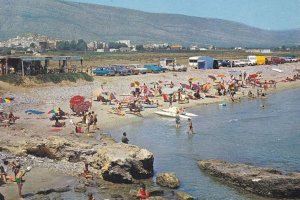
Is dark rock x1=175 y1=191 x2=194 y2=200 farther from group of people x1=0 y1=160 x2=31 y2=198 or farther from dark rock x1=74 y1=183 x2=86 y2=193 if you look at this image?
group of people x1=0 y1=160 x2=31 y2=198

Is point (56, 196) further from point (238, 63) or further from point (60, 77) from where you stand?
point (238, 63)

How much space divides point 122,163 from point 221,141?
12.2 m

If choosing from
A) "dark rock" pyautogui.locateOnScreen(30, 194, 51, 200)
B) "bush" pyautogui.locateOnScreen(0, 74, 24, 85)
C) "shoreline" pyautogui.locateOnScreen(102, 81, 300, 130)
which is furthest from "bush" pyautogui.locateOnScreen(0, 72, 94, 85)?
"dark rock" pyautogui.locateOnScreen(30, 194, 51, 200)

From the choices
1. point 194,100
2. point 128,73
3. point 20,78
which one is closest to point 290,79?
point 128,73

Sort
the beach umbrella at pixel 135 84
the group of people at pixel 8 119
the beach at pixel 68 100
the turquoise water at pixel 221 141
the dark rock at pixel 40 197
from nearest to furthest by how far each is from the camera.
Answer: the dark rock at pixel 40 197 < the turquoise water at pixel 221 141 < the beach at pixel 68 100 < the group of people at pixel 8 119 < the beach umbrella at pixel 135 84

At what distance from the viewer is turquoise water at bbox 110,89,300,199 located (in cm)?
2439

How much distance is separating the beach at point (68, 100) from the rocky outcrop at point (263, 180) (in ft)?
25.2

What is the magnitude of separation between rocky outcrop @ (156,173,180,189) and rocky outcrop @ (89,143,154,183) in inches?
45.4

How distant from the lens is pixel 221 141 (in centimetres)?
3356

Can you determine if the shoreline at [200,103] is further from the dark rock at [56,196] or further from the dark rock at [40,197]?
the dark rock at [40,197]

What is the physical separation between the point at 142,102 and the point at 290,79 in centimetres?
3863

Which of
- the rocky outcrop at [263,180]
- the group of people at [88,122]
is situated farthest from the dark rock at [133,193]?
the group of people at [88,122]

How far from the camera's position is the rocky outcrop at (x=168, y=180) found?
73.8 feet

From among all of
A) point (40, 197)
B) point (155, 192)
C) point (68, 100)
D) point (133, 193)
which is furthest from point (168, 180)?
point (68, 100)
